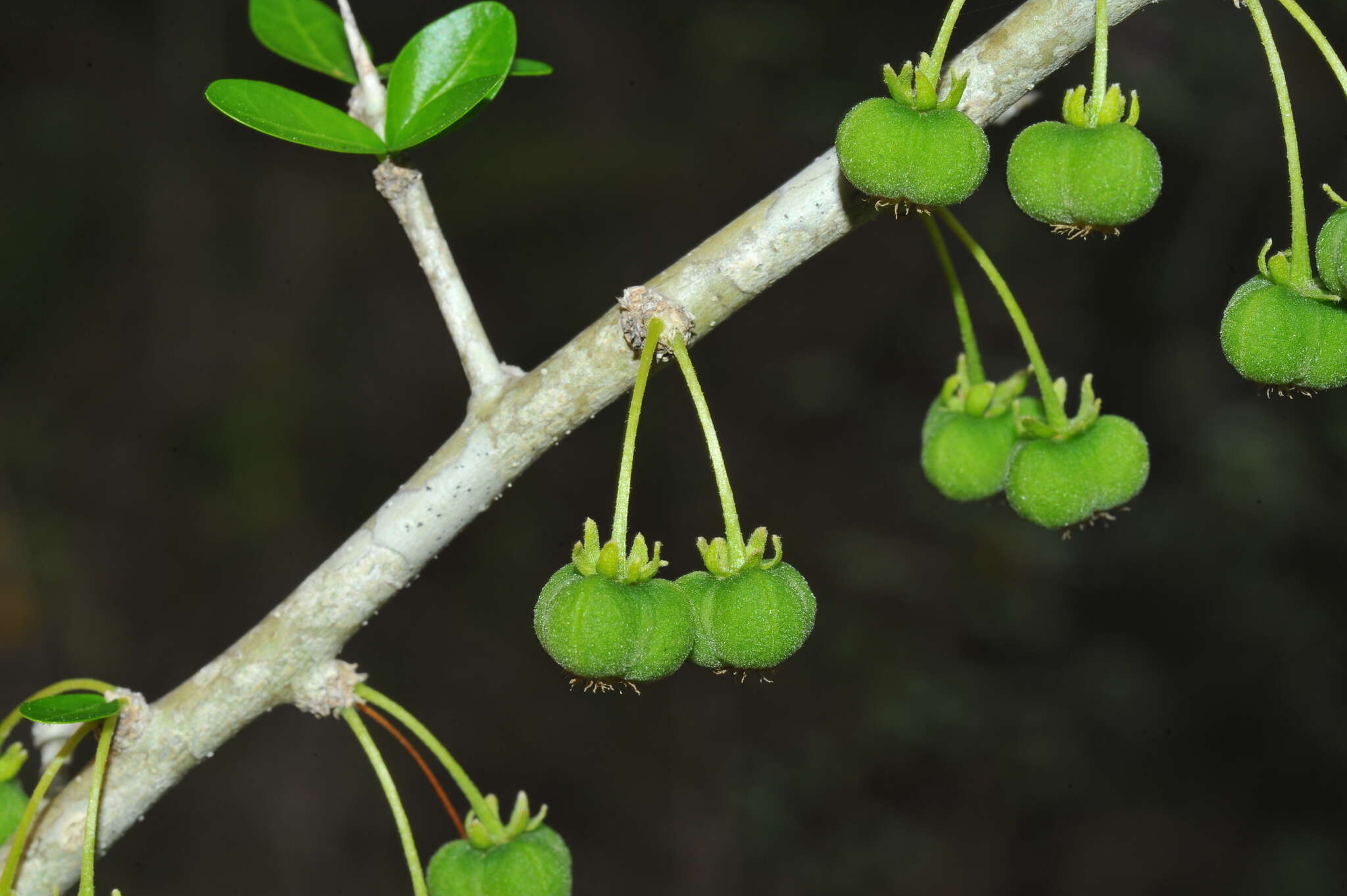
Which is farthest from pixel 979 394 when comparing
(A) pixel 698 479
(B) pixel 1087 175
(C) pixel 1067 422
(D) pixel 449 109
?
(A) pixel 698 479

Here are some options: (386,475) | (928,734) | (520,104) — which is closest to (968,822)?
(928,734)

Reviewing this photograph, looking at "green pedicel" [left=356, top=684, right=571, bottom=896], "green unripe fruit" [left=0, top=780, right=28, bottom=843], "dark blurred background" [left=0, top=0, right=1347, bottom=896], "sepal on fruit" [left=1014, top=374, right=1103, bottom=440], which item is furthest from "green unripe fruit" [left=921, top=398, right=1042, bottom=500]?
"dark blurred background" [left=0, top=0, right=1347, bottom=896]

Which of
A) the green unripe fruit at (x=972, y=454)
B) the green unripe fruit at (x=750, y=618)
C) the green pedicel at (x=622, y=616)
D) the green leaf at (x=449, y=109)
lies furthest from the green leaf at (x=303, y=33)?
the green unripe fruit at (x=972, y=454)

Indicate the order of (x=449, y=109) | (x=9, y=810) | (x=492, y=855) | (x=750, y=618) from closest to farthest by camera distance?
(x=750, y=618) < (x=449, y=109) < (x=492, y=855) < (x=9, y=810)

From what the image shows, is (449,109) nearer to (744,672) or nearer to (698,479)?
(744,672)

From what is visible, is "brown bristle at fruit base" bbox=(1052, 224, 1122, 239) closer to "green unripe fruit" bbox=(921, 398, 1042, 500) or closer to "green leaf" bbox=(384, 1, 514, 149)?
"green unripe fruit" bbox=(921, 398, 1042, 500)
